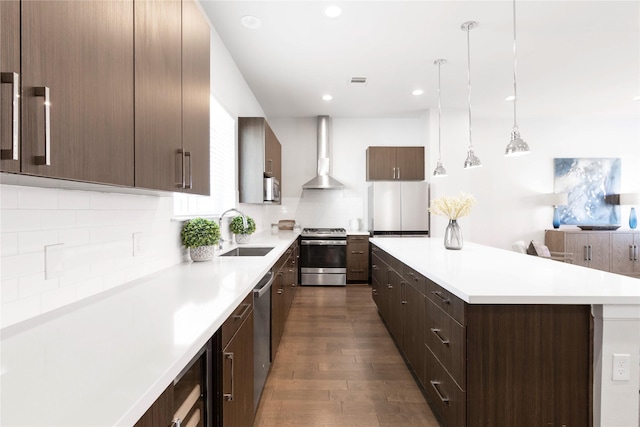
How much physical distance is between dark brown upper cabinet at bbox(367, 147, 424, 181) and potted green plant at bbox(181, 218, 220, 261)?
398 centimetres

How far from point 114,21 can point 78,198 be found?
698mm

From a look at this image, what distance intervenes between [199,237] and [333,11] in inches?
87.0

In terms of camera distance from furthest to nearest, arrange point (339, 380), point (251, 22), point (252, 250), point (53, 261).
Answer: point (252, 250), point (251, 22), point (339, 380), point (53, 261)

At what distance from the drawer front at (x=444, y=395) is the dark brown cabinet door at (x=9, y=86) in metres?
1.85

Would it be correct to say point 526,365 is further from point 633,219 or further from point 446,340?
point 633,219

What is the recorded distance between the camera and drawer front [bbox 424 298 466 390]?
5.10 feet

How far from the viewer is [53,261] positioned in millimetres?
1180

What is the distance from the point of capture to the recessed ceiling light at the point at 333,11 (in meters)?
2.75

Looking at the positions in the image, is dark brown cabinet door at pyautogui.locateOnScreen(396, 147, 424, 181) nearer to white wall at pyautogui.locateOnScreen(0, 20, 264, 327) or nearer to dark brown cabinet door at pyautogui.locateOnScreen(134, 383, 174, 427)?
white wall at pyautogui.locateOnScreen(0, 20, 264, 327)

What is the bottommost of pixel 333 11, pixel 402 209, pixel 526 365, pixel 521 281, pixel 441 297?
pixel 526 365

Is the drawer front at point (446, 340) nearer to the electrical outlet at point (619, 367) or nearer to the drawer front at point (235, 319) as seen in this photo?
the electrical outlet at point (619, 367)

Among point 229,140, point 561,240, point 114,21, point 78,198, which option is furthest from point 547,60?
point 78,198

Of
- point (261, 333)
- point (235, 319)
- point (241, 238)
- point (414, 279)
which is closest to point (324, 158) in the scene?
point (241, 238)

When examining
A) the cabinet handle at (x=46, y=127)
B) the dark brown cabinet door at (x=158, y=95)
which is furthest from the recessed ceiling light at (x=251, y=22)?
the cabinet handle at (x=46, y=127)
